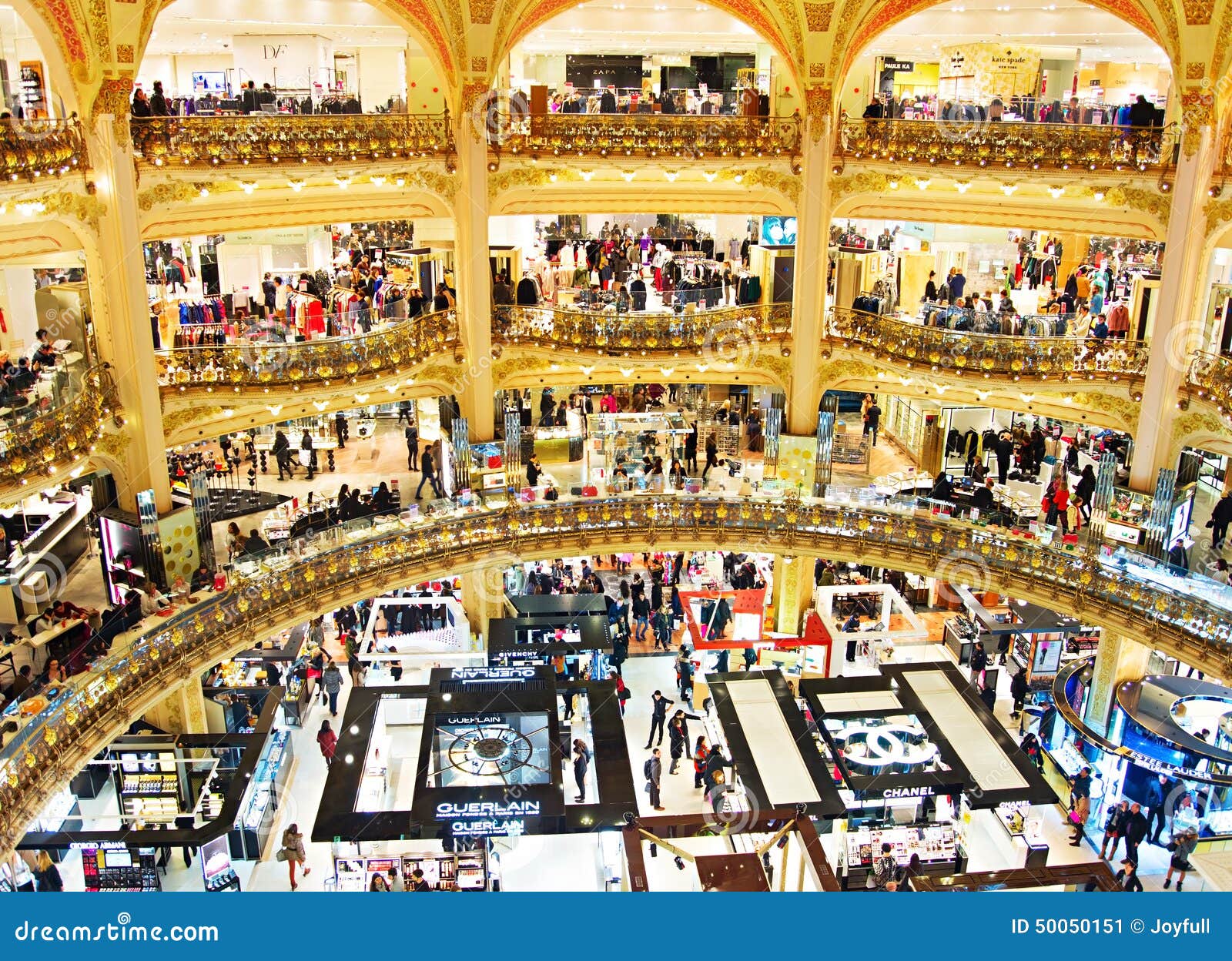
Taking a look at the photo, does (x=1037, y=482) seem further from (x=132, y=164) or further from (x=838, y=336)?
(x=132, y=164)

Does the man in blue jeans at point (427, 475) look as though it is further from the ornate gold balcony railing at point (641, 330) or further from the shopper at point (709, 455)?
the shopper at point (709, 455)

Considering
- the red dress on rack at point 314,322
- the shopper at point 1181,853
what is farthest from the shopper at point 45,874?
the shopper at point 1181,853

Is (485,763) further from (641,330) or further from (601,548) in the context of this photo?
(641,330)

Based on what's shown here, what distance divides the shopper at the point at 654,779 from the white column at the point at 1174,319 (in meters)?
13.9

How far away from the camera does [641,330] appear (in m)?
29.4

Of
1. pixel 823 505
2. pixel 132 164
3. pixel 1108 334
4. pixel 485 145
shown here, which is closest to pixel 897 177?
pixel 1108 334

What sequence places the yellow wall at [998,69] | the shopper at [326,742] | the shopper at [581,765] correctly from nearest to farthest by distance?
1. the shopper at [581,765]
2. the shopper at [326,742]
3. the yellow wall at [998,69]

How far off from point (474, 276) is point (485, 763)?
12.5 metres

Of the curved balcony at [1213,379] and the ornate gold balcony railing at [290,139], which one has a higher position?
the ornate gold balcony railing at [290,139]

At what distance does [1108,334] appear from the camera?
28.7m

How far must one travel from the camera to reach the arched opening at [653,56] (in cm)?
2859

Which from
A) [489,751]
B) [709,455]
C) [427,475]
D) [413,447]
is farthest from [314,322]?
[489,751]

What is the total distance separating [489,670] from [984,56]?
22.2 meters

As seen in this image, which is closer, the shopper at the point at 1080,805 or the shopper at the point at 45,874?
the shopper at the point at 45,874
